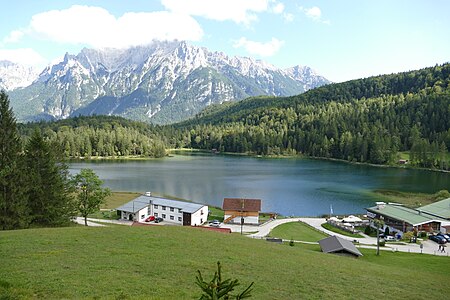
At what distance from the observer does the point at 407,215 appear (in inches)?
2095

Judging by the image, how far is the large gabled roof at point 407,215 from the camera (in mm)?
50200

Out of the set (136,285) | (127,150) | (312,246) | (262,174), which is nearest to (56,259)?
(136,285)

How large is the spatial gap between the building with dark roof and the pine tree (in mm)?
32029

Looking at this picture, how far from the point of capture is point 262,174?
115125 mm

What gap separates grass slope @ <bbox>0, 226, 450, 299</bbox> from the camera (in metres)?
15.0

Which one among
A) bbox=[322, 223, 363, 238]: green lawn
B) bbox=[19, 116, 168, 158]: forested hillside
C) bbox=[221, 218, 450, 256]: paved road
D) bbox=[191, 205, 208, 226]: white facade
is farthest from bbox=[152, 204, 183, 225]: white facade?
bbox=[19, 116, 168, 158]: forested hillside

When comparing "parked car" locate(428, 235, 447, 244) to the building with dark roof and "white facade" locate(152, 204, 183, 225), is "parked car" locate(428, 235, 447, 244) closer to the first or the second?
the building with dark roof

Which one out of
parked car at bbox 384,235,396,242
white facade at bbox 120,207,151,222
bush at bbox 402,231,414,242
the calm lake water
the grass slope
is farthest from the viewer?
the calm lake water

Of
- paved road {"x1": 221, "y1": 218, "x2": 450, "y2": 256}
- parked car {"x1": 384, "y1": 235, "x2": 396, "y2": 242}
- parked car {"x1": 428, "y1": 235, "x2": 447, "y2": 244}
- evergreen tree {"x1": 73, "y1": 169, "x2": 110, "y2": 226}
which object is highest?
evergreen tree {"x1": 73, "y1": 169, "x2": 110, "y2": 226}

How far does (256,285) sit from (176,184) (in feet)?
254

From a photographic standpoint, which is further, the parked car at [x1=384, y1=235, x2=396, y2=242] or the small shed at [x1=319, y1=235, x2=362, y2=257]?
the parked car at [x1=384, y1=235, x2=396, y2=242]

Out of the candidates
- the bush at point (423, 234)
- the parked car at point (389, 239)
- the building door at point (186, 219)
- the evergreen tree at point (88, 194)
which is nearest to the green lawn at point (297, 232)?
the parked car at point (389, 239)

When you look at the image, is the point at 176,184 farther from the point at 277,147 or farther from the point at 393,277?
the point at 277,147

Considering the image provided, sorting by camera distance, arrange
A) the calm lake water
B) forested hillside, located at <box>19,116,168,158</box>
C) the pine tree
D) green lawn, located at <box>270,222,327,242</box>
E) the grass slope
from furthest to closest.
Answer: forested hillside, located at <box>19,116,168,158</box> → the calm lake water → green lawn, located at <box>270,222,327,242</box> → the pine tree → the grass slope
